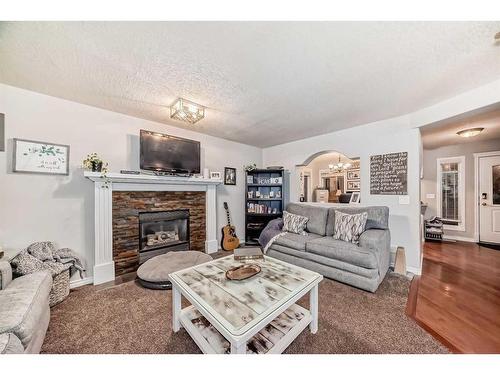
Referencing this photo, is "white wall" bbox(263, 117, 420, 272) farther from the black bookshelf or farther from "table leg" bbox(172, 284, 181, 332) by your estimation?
"table leg" bbox(172, 284, 181, 332)

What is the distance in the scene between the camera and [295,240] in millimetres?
2801

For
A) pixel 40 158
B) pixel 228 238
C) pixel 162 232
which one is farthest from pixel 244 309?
pixel 40 158

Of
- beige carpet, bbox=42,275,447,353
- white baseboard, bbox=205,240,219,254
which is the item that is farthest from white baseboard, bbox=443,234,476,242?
white baseboard, bbox=205,240,219,254

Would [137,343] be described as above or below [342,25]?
below

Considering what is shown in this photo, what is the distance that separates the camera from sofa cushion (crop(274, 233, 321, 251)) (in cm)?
271

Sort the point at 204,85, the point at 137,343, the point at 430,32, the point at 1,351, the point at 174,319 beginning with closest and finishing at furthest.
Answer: the point at 1,351 < the point at 430,32 < the point at 137,343 < the point at 174,319 < the point at 204,85

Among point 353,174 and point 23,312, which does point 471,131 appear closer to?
point 353,174

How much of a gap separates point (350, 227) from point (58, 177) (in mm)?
3772

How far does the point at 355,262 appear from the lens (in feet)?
7.28

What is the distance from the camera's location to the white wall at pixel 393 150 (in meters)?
2.70

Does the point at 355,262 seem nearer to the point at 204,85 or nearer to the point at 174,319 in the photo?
the point at 174,319

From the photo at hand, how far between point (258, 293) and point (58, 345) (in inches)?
59.4
